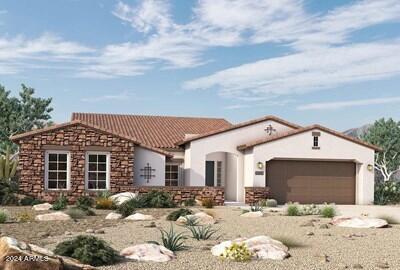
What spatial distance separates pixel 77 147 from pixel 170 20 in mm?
7246

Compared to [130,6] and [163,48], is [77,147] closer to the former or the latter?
[163,48]

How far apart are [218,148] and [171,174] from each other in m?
3.12

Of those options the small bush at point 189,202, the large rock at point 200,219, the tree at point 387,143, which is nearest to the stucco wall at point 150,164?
the small bush at point 189,202

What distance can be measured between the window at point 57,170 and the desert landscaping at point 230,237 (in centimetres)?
380

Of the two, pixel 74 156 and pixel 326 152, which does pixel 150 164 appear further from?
pixel 326 152

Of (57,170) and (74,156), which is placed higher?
(74,156)

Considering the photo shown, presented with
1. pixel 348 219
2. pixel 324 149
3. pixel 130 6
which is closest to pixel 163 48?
pixel 130 6

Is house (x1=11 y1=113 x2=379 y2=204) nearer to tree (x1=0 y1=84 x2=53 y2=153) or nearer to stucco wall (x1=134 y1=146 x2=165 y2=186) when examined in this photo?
stucco wall (x1=134 y1=146 x2=165 y2=186)

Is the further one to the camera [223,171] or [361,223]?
[223,171]

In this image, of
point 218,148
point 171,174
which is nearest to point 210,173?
point 171,174

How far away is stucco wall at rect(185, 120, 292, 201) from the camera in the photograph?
27141 mm

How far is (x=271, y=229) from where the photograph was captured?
15055 millimetres

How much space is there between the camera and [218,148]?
27469 millimetres

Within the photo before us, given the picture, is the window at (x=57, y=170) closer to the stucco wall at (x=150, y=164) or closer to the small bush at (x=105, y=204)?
the stucco wall at (x=150, y=164)
